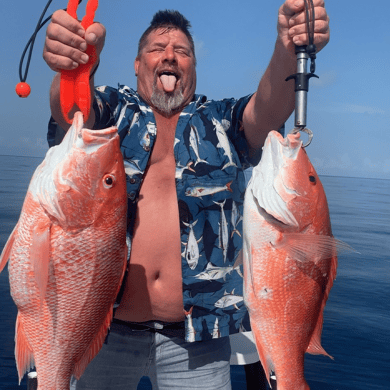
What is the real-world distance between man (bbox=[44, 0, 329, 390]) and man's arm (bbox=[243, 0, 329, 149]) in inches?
0.4

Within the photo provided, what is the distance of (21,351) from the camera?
187cm

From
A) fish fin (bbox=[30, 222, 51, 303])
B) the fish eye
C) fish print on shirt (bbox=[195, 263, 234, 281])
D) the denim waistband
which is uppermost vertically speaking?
the fish eye

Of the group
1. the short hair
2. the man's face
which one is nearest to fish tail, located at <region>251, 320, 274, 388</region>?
the man's face

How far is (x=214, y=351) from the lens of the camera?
8.91ft

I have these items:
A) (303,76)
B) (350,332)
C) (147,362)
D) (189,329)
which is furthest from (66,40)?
(350,332)

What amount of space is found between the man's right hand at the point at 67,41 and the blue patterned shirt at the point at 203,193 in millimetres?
665

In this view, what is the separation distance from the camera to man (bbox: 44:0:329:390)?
8.07 feet

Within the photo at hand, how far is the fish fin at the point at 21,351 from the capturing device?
1.85 m

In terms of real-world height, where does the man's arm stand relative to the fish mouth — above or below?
above

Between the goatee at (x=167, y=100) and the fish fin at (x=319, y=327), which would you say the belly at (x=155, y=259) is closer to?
the goatee at (x=167, y=100)

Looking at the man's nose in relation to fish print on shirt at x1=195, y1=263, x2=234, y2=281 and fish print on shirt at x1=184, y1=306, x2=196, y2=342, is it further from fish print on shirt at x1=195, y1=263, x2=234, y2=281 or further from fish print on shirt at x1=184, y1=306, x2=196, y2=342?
fish print on shirt at x1=184, y1=306, x2=196, y2=342

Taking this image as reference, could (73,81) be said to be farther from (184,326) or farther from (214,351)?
(214,351)

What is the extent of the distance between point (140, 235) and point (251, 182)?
2.88 feet

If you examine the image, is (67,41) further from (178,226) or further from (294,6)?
(178,226)
